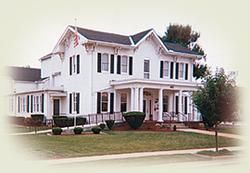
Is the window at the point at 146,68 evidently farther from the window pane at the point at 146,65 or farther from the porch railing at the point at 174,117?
the porch railing at the point at 174,117

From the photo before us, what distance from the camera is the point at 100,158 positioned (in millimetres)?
10273

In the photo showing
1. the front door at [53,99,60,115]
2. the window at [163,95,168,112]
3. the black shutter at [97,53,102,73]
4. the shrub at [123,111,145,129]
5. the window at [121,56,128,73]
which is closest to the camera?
the shrub at [123,111,145,129]

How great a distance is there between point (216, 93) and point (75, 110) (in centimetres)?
1125

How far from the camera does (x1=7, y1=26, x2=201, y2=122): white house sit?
816 inches

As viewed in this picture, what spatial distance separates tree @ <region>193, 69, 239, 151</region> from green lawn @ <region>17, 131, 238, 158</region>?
79.3 inches

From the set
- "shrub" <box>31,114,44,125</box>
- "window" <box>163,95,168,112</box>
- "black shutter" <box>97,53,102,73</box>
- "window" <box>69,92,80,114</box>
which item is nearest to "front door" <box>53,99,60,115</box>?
"shrub" <box>31,114,44,125</box>

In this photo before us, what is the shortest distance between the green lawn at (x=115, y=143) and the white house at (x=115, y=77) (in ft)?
16.8

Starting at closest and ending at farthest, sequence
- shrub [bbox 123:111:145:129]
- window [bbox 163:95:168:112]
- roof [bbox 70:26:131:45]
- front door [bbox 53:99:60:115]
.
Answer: shrub [bbox 123:111:145:129] < roof [bbox 70:26:131:45] < front door [bbox 53:99:60:115] < window [bbox 163:95:168:112]

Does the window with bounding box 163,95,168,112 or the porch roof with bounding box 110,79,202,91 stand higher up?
the porch roof with bounding box 110,79,202,91

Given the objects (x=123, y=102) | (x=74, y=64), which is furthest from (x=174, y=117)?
(x=74, y=64)

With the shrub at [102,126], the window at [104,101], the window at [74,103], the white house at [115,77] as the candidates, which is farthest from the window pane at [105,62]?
the shrub at [102,126]

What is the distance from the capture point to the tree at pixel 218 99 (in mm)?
11977

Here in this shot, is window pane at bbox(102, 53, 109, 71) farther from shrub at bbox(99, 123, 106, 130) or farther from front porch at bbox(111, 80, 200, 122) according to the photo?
shrub at bbox(99, 123, 106, 130)

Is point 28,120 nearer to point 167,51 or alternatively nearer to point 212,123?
point 167,51
